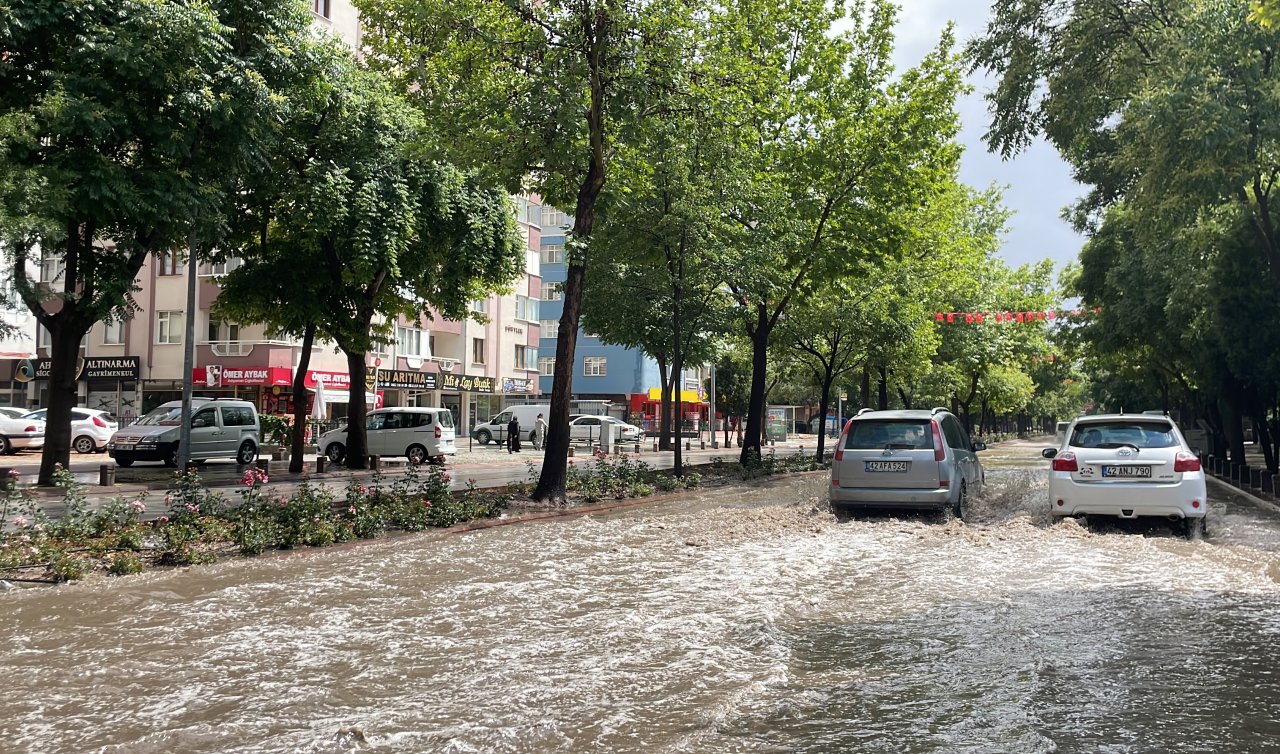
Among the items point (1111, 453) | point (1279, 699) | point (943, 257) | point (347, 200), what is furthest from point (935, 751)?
point (943, 257)

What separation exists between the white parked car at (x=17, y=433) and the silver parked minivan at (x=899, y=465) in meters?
27.9

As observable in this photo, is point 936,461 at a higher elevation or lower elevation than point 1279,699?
higher

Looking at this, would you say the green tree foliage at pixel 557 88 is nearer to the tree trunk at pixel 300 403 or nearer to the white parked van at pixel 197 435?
the tree trunk at pixel 300 403

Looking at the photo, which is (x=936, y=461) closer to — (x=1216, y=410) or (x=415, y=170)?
(x=415, y=170)

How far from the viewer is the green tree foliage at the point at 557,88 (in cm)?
1462

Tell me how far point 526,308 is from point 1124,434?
163 feet

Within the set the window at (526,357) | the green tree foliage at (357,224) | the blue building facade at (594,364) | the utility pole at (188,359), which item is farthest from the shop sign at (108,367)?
the blue building facade at (594,364)

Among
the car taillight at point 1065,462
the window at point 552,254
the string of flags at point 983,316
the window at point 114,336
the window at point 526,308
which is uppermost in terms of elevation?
the window at point 552,254

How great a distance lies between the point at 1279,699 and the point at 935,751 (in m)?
2.30

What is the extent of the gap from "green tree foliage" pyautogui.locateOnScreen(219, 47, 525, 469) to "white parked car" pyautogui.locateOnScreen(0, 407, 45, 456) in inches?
491

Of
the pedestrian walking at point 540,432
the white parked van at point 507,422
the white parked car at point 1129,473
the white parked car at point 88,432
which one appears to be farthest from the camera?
the white parked van at point 507,422

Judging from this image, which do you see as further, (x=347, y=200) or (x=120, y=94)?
(x=347, y=200)

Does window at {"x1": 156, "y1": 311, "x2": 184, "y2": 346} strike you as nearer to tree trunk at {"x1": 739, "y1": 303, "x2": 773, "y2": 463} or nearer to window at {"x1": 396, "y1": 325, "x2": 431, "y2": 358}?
window at {"x1": 396, "y1": 325, "x2": 431, "y2": 358}

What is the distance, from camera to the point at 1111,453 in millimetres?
11719
